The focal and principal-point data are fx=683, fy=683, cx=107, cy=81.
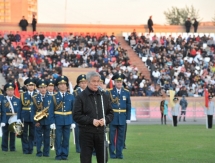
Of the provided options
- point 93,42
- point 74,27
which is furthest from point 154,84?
point 74,27

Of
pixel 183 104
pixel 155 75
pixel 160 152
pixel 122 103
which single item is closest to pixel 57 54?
pixel 155 75

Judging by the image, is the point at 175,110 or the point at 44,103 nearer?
the point at 44,103

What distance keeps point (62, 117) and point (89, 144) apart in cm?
594

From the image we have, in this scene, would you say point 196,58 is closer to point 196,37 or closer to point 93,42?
point 196,37

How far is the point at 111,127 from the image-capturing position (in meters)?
18.2

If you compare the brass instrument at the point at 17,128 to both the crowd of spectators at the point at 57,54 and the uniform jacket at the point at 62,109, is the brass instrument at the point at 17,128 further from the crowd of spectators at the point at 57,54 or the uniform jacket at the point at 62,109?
the crowd of spectators at the point at 57,54

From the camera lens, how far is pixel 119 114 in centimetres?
1817

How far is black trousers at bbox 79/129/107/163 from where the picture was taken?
11594mm

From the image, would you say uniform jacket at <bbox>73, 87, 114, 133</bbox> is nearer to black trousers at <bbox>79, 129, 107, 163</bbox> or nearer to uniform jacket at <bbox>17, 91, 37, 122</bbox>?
black trousers at <bbox>79, 129, 107, 163</bbox>

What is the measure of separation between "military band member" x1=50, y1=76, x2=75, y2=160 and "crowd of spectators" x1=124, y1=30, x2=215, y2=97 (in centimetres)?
2725

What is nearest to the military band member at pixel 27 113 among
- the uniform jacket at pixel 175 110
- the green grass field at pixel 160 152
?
the green grass field at pixel 160 152

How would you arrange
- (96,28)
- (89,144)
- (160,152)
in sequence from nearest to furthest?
(89,144)
(160,152)
(96,28)

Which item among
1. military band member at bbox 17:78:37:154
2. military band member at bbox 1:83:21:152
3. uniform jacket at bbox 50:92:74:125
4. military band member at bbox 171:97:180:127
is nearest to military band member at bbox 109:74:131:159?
uniform jacket at bbox 50:92:74:125

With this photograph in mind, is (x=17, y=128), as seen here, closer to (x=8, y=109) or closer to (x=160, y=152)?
(x=8, y=109)
